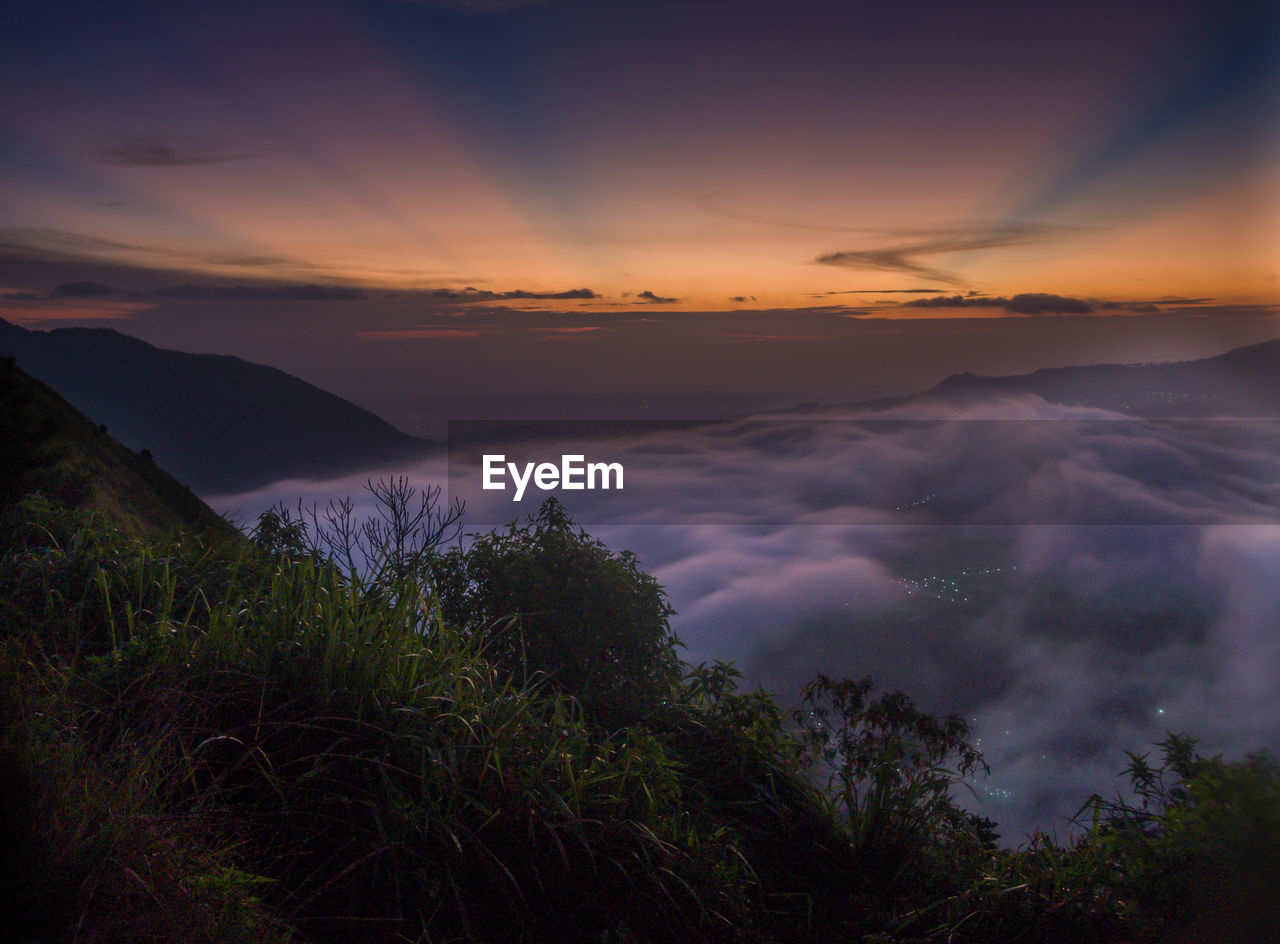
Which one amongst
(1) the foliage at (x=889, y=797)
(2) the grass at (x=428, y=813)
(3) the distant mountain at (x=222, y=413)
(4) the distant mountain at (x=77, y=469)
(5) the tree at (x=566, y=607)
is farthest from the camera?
(3) the distant mountain at (x=222, y=413)

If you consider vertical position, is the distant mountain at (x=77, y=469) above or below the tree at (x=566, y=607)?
above

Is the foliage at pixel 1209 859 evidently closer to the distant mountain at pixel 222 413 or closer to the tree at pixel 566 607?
the tree at pixel 566 607

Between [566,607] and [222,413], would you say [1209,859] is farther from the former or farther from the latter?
[222,413]

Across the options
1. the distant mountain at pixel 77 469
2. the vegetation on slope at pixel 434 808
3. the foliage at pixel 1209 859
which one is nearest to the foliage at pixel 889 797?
the vegetation on slope at pixel 434 808

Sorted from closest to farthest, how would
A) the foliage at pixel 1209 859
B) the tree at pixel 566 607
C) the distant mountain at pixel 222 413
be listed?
the foliage at pixel 1209 859 → the tree at pixel 566 607 → the distant mountain at pixel 222 413

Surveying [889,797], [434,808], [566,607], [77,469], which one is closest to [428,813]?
[434,808]

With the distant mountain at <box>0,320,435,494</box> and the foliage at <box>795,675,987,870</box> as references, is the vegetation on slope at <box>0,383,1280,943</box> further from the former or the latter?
the distant mountain at <box>0,320,435,494</box>

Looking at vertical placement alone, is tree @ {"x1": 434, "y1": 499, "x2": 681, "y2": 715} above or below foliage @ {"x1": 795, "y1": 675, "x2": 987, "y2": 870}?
above

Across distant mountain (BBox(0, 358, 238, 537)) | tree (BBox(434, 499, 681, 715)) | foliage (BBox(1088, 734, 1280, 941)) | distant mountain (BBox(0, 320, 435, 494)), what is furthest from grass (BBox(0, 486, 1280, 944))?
distant mountain (BBox(0, 320, 435, 494))
